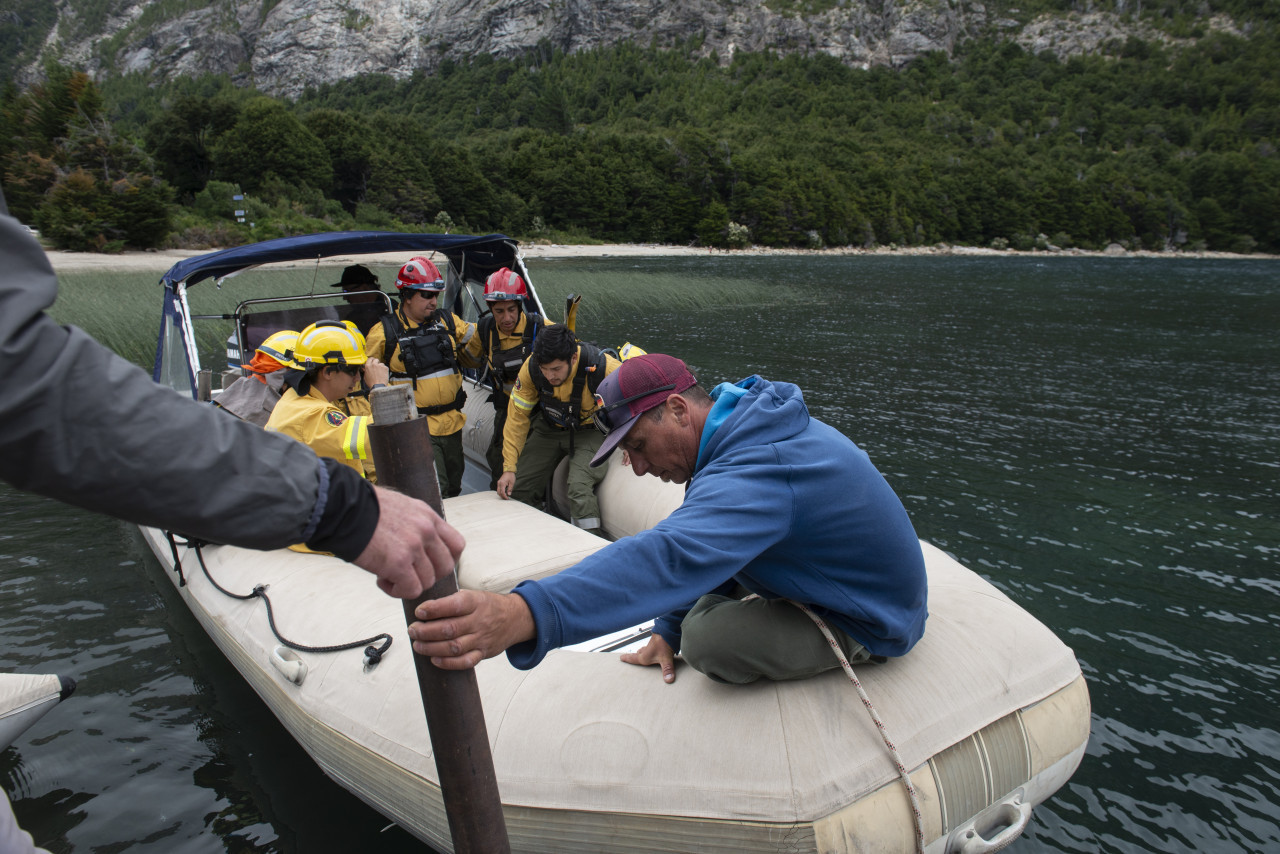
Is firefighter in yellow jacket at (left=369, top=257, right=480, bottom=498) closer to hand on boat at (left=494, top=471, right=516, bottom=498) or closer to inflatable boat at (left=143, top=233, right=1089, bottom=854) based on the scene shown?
hand on boat at (left=494, top=471, right=516, bottom=498)

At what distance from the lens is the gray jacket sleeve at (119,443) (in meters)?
1.12

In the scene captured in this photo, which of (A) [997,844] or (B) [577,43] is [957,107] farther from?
(A) [997,844]

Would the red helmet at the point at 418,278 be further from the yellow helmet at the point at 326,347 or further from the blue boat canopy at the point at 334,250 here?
the yellow helmet at the point at 326,347

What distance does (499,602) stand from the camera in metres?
1.69

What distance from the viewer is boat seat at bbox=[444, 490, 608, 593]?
13.0ft

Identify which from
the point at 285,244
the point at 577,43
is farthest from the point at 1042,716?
the point at 577,43

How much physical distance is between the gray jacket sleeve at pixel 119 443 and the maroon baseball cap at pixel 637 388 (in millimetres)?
1246

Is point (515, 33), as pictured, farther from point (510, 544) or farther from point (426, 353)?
point (510, 544)

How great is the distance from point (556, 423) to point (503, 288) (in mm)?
1575

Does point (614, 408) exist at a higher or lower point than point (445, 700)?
higher

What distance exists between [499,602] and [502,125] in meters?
122

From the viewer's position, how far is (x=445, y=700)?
1842 millimetres

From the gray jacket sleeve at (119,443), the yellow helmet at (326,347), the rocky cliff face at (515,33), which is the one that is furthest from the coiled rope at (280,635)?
the rocky cliff face at (515,33)

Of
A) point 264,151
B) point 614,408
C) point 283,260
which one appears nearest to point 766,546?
point 614,408
